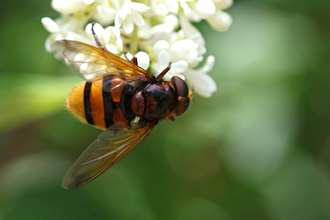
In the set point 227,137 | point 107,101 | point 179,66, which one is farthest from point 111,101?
point 227,137

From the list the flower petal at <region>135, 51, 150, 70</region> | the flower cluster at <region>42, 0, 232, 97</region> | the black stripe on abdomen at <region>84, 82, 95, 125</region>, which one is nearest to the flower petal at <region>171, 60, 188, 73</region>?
the flower cluster at <region>42, 0, 232, 97</region>

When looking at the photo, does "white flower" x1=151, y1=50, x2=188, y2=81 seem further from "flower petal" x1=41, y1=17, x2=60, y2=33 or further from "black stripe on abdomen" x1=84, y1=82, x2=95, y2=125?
"flower petal" x1=41, y1=17, x2=60, y2=33

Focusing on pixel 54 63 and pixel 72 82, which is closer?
pixel 72 82

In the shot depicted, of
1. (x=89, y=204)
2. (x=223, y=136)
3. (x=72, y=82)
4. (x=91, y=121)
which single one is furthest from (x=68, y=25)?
(x=223, y=136)

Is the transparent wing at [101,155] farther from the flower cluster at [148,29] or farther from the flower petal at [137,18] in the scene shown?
the flower petal at [137,18]

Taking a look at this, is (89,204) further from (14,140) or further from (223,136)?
(223,136)
